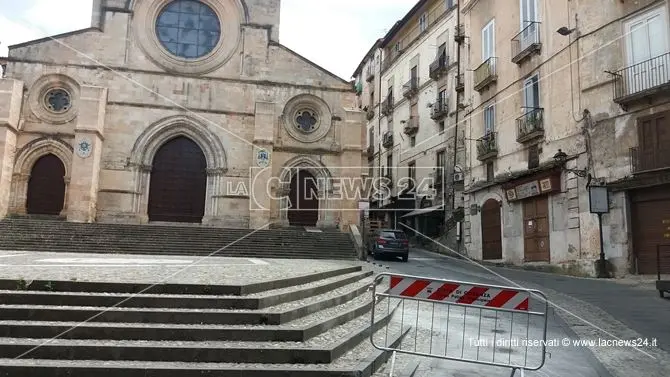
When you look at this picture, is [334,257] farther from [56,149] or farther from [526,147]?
[56,149]

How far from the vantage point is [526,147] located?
19906mm

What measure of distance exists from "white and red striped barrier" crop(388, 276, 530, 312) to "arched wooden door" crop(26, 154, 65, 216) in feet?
74.1

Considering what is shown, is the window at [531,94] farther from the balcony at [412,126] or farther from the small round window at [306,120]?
the balcony at [412,126]

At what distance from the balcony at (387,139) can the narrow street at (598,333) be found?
25.2m

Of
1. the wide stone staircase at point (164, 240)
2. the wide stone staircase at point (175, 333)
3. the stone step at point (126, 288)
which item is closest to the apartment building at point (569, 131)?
the wide stone staircase at point (164, 240)

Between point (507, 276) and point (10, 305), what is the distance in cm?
1443

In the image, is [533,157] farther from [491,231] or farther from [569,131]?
[491,231]

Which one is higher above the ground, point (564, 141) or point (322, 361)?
point (564, 141)

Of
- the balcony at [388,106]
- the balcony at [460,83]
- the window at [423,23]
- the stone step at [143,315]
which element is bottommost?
the stone step at [143,315]

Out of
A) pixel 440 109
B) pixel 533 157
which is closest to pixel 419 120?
pixel 440 109

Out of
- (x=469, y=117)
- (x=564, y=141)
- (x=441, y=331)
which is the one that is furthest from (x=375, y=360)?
(x=469, y=117)

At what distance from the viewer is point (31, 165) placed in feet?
77.6

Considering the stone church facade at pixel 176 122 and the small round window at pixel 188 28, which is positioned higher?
the small round window at pixel 188 28

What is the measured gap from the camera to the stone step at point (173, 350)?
500 cm
